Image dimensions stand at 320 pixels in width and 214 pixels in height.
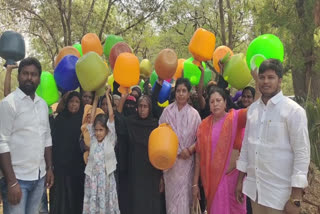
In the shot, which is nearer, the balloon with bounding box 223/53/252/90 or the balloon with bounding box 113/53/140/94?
the balloon with bounding box 113/53/140/94

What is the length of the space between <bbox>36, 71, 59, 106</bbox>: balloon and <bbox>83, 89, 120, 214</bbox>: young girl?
0.70m

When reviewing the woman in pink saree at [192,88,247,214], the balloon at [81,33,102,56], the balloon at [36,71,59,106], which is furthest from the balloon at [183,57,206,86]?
the balloon at [36,71,59,106]

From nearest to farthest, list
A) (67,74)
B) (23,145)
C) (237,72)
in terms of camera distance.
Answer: (23,145), (67,74), (237,72)

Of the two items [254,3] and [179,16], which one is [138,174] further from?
[179,16]

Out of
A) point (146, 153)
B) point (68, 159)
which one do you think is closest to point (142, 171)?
point (146, 153)

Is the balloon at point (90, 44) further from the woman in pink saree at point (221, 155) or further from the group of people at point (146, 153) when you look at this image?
the woman in pink saree at point (221, 155)

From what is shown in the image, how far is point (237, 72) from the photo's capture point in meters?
3.60

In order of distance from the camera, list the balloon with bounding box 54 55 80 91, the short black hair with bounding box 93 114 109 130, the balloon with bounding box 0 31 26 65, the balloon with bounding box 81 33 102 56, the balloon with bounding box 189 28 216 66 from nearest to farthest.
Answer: the short black hair with bounding box 93 114 109 130
the balloon with bounding box 0 31 26 65
the balloon with bounding box 54 55 80 91
the balloon with bounding box 189 28 216 66
the balloon with bounding box 81 33 102 56

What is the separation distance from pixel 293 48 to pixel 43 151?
5159mm

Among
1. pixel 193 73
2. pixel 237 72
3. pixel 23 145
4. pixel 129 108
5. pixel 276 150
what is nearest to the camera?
pixel 276 150

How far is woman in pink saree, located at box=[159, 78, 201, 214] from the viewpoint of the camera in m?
3.00

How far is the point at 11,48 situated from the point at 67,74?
2.01ft

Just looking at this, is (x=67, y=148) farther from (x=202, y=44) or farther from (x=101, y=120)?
(x=202, y=44)

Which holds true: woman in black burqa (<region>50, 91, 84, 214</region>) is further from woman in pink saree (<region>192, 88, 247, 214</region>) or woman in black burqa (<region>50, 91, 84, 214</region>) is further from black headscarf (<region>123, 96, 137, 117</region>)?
woman in pink saree (<region>192, 88, 247, 214</region>)
